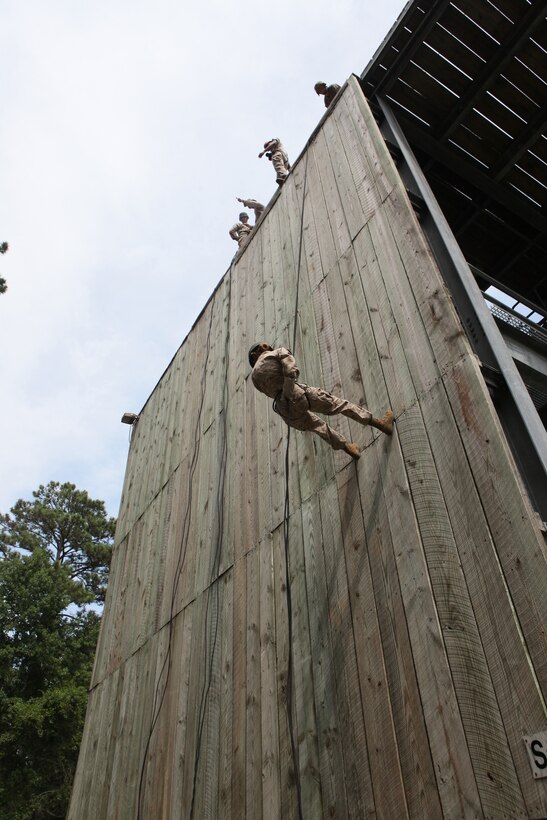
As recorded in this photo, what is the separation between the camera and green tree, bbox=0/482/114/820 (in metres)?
14.7

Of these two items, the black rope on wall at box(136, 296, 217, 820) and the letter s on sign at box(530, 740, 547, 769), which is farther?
the black rope on wall at box(136, 296, 217, 820)

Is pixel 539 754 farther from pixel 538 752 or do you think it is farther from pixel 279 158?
pixel 279 158

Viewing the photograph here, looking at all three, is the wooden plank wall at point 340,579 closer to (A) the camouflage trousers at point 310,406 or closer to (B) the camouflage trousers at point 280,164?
(A) the camouflage trousers at point 310,406

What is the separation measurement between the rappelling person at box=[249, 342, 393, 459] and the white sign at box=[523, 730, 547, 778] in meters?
1.63

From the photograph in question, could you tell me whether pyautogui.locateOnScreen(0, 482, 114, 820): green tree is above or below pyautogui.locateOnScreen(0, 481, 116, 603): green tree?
below

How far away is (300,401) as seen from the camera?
3.23 meters

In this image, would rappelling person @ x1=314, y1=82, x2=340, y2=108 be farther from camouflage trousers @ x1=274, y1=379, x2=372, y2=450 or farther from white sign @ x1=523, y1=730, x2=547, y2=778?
white sign @ x1=523, y1=730, x2=547, y2=778

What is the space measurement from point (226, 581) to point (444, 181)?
198 inches

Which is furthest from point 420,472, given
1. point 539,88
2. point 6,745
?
point 6,745

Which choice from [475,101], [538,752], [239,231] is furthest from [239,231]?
[538,752]

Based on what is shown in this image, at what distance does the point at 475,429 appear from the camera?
2.65 m

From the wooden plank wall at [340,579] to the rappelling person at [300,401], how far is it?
0.13m

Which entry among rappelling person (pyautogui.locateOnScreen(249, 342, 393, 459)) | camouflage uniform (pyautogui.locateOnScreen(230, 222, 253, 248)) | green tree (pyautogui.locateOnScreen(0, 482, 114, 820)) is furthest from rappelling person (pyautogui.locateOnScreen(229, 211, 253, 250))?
green tree (pyautogui.locateOnScreen(0, 482, 114, 820))

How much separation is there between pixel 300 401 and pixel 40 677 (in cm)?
1719
